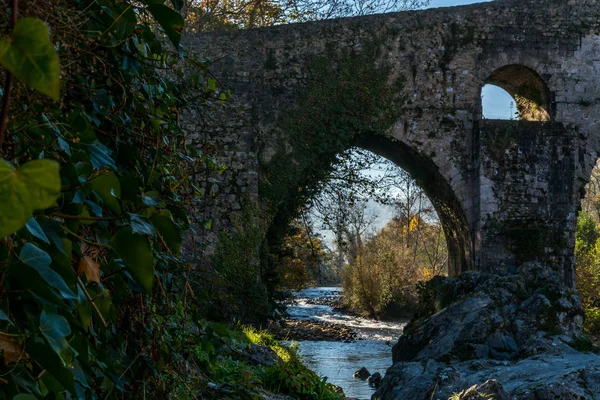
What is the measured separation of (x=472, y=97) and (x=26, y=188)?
454 inches

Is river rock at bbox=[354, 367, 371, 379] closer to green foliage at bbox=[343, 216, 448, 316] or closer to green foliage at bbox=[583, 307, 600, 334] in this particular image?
green foliage at bbox=[583, 307, 600, 334]

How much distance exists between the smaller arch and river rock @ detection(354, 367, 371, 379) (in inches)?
219

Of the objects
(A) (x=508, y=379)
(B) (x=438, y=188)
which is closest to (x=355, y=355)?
(B) (x=438, y=188)

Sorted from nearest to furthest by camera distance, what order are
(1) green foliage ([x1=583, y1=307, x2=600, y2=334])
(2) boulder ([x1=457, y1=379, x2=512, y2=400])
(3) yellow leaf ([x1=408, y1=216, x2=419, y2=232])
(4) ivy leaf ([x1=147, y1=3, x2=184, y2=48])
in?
(4) ivy leaf ([x1=147, y1=3, x2=184, y2=48]) < (2) boulder ([x1=457, y1=379, x2=512, y2=400]) < (1) green foliage ([x1=583, y1=307, x2=600, y2=334]) < (3) yellow leaf ([x1=408, y1=216, x2=419, y2=232])

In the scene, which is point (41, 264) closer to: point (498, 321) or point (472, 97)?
point (498, 321)

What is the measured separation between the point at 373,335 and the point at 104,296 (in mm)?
14485

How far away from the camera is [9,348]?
43.3 inches

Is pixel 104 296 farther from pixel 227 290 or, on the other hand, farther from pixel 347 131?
pixel 347 131

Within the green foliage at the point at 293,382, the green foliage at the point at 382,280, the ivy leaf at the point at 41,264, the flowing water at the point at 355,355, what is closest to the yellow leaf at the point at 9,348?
the ivy leaf at the point at 41,264

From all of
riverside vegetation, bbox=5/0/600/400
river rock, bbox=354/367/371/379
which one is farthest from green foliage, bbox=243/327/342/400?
river rock, bbox=354/367/371/379

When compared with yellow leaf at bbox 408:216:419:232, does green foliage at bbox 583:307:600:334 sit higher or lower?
lower

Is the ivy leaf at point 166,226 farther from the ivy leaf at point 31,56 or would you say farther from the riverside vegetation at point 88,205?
the ivy leaf at point 31,56

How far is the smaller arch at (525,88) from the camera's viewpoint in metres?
11.8

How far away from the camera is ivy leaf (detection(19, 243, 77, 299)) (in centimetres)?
100
